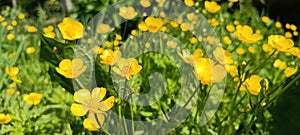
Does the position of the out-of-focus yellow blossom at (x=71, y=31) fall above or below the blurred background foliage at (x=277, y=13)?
above

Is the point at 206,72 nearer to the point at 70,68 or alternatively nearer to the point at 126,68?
the point at 126,68

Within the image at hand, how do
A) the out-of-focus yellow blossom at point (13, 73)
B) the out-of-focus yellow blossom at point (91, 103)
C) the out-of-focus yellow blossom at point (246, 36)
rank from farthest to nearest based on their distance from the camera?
the out-of-focus yellow blossom at point (13, 73)
the out-of-focus yellow blossom at point (246, 36)
the out-of-focus yellow blossom at point (91, 103)

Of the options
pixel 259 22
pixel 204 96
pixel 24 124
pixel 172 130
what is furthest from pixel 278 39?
pixel 259 22

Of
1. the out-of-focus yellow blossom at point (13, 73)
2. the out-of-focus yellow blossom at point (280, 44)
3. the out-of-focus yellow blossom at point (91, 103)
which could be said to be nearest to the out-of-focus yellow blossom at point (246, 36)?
the out-of-focus yellow blossom at point (280, 44)

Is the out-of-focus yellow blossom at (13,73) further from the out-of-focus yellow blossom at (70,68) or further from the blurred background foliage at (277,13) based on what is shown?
the blurred background foliage at (277,13)

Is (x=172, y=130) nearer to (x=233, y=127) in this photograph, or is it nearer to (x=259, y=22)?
(x=233, y=127)

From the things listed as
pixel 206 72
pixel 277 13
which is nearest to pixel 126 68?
pixel 206 72

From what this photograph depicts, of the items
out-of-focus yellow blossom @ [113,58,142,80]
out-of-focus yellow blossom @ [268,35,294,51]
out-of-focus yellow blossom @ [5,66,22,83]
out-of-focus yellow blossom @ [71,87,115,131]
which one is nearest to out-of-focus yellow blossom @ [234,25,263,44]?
out-of-focus yellow blossom @ [268,35,294,51]

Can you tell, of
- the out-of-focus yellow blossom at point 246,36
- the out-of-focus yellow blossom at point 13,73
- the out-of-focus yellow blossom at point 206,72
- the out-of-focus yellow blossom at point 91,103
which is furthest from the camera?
the out-of-focus yellow blossom at point 13,73

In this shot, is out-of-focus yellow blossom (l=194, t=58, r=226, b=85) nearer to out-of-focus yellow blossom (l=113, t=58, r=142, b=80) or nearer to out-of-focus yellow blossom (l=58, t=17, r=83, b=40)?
out-of-focus yellow blossom (l=113, t=58, r=142, b=80)
